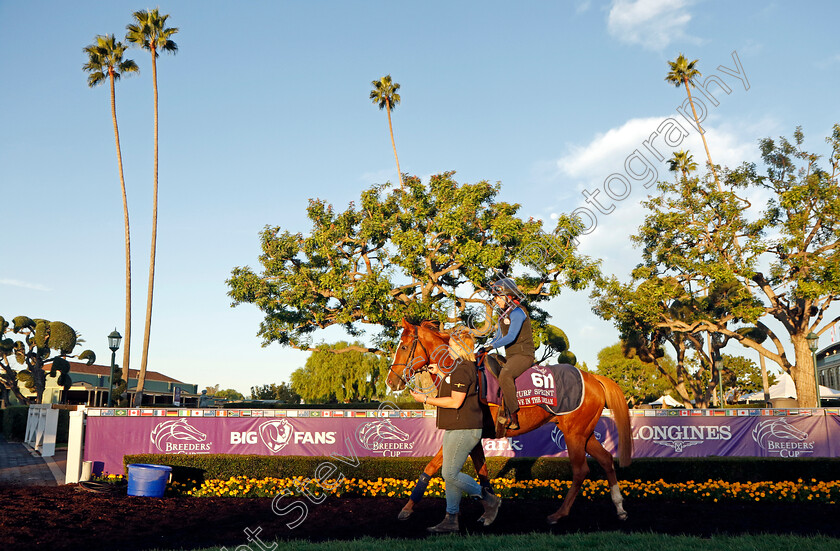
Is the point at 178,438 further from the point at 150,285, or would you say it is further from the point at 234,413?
the point at 150,285

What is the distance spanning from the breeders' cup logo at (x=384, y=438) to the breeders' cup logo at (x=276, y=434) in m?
1.73

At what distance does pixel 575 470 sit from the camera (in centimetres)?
855

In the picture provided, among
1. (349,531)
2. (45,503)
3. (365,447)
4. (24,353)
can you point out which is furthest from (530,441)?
(24,353)

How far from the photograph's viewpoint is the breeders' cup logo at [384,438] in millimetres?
14984

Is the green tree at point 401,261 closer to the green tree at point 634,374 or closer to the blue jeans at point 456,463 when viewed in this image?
the blue jeans at point 456,463

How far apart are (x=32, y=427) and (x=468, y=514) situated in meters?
24.8

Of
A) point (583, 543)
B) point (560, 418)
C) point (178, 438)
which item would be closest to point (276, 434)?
point (178, 438)

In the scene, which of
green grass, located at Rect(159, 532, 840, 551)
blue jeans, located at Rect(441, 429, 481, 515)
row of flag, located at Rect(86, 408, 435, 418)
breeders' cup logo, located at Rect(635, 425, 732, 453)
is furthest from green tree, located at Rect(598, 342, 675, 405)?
blue jeans, located at Rect(441, 429, 481, 515)

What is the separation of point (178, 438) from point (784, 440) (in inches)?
578

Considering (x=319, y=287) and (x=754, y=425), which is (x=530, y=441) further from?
(x=319, y=287)

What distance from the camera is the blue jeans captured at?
7.24m

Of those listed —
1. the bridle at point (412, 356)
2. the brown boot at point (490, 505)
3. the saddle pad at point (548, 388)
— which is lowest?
the brown boot at point (490, 505)

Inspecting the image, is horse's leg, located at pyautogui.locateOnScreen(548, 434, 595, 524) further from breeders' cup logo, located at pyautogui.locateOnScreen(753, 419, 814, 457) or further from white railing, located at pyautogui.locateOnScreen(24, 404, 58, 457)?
white railing, located at pyautogui.locateOnScreen(24, 404, 58, 457)

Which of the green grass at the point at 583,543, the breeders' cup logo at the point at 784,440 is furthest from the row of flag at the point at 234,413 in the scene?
the breeders' cup logo at the point at 784,440
